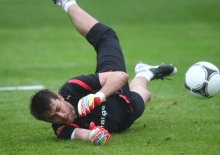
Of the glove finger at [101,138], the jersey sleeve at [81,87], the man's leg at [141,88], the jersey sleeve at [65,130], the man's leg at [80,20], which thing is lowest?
the jersey sleeve at [65,130]

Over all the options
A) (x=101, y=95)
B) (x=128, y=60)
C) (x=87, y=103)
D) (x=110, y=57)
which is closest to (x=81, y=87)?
(x=101, y=95)

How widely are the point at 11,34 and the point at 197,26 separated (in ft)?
30.6

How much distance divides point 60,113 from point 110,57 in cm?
166

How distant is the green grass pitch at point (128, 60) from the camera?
7156 millimetres

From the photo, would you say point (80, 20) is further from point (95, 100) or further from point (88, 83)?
point (95, 100)

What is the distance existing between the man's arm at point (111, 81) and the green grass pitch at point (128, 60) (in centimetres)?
72

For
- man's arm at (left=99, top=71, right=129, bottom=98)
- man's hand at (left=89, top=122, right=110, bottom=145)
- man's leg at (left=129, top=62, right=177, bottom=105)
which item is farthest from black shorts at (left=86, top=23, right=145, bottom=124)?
man's hand at (left=89, top=122, right=110, bottom=145)

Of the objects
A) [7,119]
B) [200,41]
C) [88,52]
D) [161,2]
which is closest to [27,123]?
[7,119]

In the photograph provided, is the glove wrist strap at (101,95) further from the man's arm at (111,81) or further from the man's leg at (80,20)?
the man's leg at (80,20)

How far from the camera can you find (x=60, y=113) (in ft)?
23.5

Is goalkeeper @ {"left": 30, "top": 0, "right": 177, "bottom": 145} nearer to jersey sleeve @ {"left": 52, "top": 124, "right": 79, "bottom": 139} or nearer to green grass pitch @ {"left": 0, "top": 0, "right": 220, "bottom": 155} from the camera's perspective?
jersey sleeve @ {"left": 52, "top": 124, "right": 79, "bottom": 139}

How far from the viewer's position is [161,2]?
31.7 meters

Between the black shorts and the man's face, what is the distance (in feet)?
3.63

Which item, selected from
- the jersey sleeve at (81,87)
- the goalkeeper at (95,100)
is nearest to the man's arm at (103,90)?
the goalkeeper at (95,100)
